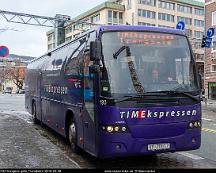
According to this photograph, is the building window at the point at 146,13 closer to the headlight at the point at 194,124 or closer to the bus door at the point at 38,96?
the bus door at the point at 38,96

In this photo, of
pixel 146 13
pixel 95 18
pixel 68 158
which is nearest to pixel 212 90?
pixel 68 158

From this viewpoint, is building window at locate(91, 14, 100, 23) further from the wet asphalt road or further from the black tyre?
the wet asphalt road

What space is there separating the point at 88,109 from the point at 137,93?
112 centimetres

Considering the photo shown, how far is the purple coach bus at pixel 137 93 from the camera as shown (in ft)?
21.9

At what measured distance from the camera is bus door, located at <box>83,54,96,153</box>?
7069 mm

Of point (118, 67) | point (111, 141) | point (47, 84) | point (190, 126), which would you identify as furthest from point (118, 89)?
point (47, 84)

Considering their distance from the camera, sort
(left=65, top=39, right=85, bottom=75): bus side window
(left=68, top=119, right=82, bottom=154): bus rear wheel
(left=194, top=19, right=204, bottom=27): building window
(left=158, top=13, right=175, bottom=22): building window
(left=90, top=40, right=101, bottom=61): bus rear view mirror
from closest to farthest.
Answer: (left=90, top=40, right=101, bottom=61): bus rear view mirror < (left=65, top=39, right=85, bottom=75): bus side window < (left=68, top=119, right=82, bottom=154): bus rear wheel < (left=158, top=13, right=175, bottom=22): building window < (left=194, top=19, right=204, bottom=27): building window

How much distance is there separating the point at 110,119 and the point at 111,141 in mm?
393

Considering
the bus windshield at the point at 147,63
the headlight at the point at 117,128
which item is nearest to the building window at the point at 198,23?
the bus windshield at the point at 147,63

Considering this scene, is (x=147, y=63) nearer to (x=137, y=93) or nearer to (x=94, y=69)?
(x=137, y=93)

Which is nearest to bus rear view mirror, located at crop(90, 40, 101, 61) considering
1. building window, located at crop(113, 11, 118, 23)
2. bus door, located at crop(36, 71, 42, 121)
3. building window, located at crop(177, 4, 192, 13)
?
bus door, located at crop(36, 71, 42, 121)

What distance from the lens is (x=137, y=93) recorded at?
6.77m

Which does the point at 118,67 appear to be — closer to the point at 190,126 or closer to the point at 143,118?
the point at 143,118

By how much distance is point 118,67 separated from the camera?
22.5 ft
